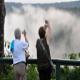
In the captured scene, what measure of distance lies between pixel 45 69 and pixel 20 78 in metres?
0.89

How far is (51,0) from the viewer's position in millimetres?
16281

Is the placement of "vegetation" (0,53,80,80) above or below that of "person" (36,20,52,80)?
below

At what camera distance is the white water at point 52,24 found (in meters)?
16.2

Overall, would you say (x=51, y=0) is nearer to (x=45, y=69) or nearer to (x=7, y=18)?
(x=7, y=18)

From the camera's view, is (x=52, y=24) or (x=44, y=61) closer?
(x=44, y=61)

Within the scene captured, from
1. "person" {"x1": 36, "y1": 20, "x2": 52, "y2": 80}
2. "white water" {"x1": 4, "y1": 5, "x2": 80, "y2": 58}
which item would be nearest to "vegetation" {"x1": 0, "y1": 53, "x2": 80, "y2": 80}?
"person" {"x1": 36, "y1": 20, "x2": 52, "y2": 80}

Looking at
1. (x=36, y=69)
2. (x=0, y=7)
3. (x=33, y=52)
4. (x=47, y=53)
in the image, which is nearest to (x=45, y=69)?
(x=47, y=53)

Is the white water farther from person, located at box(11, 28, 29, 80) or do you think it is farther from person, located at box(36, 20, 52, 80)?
person, located at box(36, 20, 52, 80)

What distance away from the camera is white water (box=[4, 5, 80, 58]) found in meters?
16.2

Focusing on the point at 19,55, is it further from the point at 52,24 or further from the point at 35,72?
the point at 52,24

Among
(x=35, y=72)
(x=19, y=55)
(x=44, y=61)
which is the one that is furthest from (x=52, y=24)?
(x=44, y=61)

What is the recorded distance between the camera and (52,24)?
1653 cm

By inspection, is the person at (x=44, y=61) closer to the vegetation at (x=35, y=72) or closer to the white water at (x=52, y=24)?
the vegetation at (x=35, y=72)

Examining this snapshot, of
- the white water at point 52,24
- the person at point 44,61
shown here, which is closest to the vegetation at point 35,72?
the person at point 44,61
